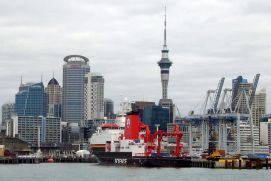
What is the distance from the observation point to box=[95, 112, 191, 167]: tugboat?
109 metres

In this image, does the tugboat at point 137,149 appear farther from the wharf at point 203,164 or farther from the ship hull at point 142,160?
the wharf at point 203,164

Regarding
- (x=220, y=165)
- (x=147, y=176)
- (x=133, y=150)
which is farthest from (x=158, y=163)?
(x=147, y=176)

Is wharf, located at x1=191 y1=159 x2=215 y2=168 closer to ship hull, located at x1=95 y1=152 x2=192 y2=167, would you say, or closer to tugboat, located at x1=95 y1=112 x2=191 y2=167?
tugboat, located at x1=95 y1=112 x2=191 y2=167

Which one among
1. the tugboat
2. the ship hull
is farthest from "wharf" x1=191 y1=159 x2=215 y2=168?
the ship hull

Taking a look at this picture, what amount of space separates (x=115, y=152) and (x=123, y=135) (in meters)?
3.27

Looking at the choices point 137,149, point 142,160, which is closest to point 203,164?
point 137,149

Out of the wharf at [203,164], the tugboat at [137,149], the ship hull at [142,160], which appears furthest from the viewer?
the wharf at [203,164]

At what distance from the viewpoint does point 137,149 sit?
365 feet

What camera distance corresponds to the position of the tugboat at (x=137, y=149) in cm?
10919

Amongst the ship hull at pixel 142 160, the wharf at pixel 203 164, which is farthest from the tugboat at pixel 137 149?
the wharf at pixel 203 164

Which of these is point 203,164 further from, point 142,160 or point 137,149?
point 142,160

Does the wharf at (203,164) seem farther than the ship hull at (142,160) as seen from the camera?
Yes

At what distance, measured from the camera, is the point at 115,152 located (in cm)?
11531

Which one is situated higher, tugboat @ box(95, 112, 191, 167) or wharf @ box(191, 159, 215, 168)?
tugboat @ box(95, 112, 191, 167)
